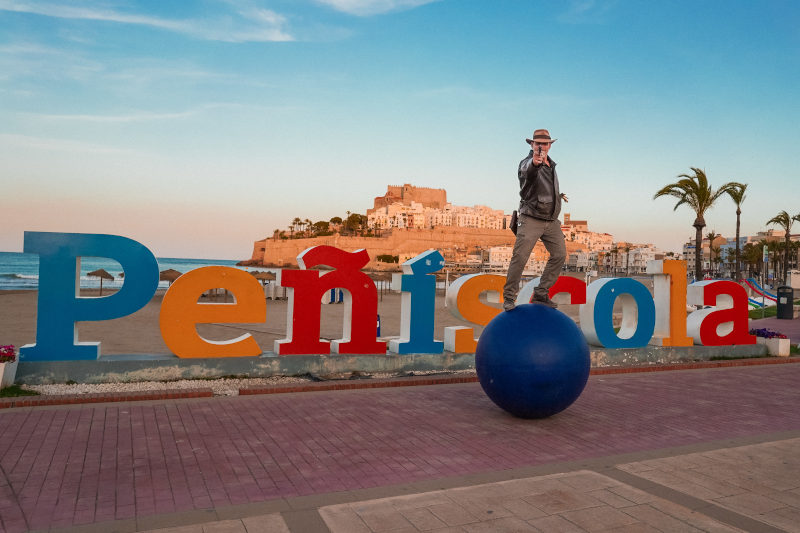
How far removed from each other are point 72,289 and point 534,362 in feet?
23.0

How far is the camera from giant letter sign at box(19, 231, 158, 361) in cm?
932

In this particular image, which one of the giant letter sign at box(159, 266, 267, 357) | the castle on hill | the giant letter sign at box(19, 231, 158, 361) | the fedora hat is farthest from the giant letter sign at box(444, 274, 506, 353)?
the castle on hill

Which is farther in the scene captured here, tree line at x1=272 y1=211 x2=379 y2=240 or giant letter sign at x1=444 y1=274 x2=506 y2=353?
tree line at x1=272 y1=211 x2=379 y2=240

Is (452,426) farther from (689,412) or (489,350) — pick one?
(689,412)

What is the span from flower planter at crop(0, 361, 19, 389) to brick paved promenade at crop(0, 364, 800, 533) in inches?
48.6

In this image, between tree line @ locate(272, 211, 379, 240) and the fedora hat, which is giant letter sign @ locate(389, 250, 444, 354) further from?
tree line @ locate(272, 211, 379, 240)

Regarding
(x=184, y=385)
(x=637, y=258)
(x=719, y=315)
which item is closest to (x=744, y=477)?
(x=184, y=385)

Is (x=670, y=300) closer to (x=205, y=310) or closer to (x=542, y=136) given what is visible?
(x=542, y=136)

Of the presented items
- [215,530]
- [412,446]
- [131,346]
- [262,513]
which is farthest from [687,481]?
[131,346]

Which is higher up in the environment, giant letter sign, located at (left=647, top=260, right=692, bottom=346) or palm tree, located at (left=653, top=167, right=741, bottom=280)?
palm tree, located at (left=653, top=167, right=741, bottom=280)

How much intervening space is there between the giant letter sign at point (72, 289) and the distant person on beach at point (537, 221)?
5.50 meters

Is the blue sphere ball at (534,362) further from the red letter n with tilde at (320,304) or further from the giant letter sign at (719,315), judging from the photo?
the giant letter sign at (719,315)

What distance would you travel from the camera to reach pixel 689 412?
8.65 m

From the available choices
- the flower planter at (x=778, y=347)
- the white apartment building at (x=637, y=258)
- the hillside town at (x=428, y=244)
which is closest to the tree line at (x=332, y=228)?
the hillside town at (x=428, y=244)
